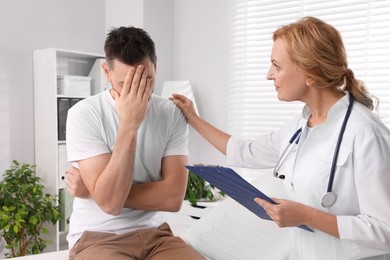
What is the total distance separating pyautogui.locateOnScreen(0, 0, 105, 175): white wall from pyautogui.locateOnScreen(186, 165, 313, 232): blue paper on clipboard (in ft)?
7.90

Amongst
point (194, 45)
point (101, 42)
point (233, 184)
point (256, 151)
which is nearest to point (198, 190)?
point (194, 45)

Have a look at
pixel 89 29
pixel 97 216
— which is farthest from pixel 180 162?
pixel 89 29

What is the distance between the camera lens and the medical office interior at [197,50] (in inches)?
122

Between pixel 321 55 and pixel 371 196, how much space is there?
46 cm

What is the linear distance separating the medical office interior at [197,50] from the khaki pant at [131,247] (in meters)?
1.50

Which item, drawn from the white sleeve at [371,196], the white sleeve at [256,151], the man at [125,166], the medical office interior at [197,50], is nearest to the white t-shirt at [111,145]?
the man at [125,166]

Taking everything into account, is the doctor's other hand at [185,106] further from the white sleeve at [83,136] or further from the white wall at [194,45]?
the white wall at [194,45]

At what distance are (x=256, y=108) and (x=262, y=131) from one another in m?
0.20

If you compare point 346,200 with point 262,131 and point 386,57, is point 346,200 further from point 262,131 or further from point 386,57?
point 262,131

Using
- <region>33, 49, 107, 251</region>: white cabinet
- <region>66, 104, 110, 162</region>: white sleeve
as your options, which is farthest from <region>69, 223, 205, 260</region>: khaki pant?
<region>33, 49, 107, 251</region>: white cabinet

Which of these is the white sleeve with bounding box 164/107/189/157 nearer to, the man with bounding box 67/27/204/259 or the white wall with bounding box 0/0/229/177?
Result: the man with bounding box 67/27/204/259

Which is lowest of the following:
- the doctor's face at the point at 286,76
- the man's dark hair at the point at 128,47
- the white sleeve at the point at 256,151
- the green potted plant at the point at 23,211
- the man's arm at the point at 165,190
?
the green potted plant at the point at 23,211

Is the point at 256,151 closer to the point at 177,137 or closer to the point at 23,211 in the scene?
the point at 177,137

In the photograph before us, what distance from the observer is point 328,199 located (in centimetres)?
134
